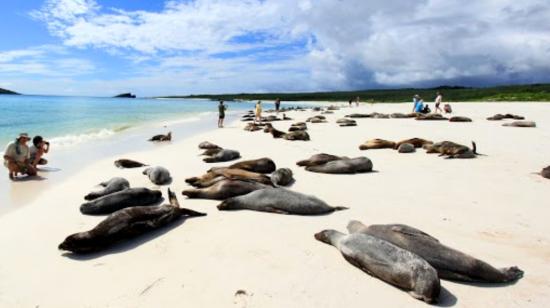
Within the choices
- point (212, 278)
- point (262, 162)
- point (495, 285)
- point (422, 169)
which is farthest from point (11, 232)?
point (422, 169)

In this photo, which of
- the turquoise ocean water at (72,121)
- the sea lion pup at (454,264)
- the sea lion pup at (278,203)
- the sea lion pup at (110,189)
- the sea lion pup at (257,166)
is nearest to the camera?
the sea lion pup at (454,264)

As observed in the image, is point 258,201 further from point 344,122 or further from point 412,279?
point 344,122

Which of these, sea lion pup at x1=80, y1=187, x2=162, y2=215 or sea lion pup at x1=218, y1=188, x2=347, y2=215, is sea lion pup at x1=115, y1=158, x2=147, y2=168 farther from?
sea lion pup at x1=218, y1=188, x2=347, y2=215

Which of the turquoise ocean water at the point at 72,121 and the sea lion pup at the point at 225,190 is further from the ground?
the sea lion pup at the point at 225,190

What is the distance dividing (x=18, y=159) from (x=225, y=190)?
18.8 ft

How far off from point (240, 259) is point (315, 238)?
3.18 feet

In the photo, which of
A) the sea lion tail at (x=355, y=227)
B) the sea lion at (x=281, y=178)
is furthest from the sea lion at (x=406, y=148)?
the sea lion tail at (x=355, y=227)

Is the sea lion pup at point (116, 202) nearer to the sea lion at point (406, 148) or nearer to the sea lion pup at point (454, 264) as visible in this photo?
the sea lion pup at point (454, 264)

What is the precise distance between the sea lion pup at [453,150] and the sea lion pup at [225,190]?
5865mm

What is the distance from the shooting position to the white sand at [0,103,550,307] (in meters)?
3.57

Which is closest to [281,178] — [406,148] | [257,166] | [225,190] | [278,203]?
[257,166]

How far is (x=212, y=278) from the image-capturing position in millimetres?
3877

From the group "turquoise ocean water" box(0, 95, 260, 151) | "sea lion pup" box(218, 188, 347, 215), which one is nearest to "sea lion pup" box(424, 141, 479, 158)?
"sea lion pup" box(218, 188, 347, 215)

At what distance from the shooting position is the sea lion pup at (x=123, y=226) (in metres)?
4.52
